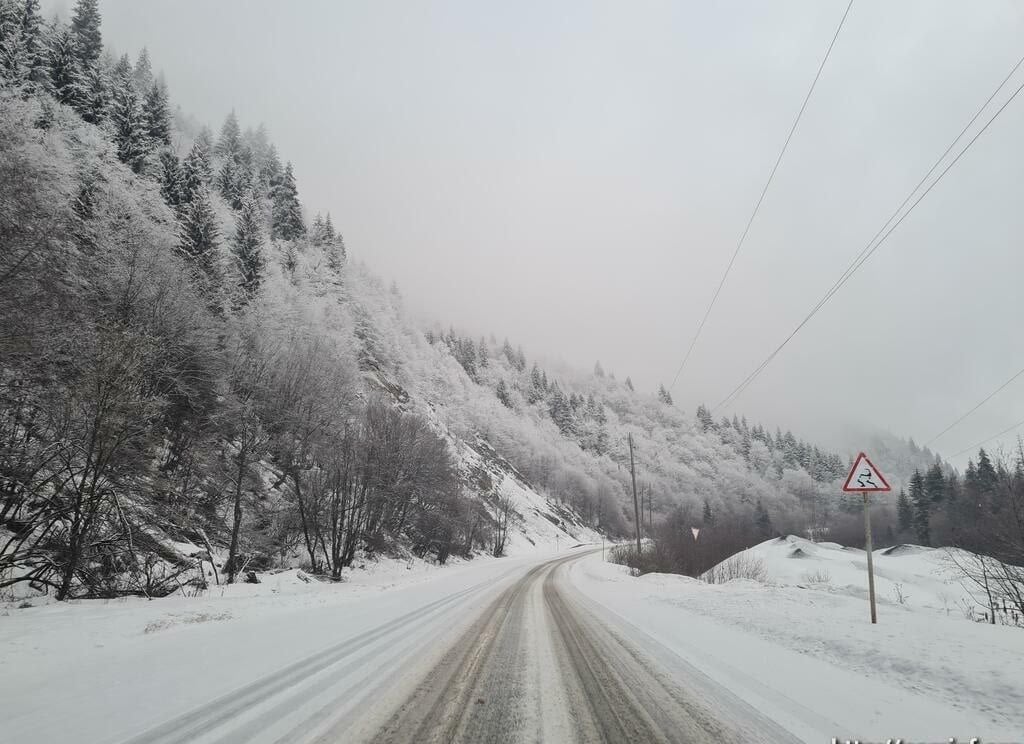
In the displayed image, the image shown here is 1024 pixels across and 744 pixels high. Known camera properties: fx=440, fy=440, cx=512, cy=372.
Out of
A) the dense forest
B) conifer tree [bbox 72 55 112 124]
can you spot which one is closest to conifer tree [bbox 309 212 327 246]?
the dense forest

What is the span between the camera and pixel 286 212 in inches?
2527

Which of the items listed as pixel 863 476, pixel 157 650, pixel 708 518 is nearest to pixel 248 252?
pixel 157 650

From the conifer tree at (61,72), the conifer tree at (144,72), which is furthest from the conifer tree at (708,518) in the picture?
the conifer tree at (144,72)

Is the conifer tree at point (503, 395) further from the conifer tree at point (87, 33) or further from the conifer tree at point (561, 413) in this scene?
the conifer tree at point (87, 33)

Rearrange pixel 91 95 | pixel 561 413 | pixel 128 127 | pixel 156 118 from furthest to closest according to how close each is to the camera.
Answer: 1. pixel 561 413
2. pixel 156 118
3. pixel 128 127
4. pixel 91 95

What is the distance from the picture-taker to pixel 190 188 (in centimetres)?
4259

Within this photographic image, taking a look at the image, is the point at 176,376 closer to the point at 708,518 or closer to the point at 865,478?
the point at 865,478

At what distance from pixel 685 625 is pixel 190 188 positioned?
53459 mm

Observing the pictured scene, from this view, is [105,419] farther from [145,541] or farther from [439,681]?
[439,681]

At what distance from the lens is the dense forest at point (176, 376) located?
10.7m

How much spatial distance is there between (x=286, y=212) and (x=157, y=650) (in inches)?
2754

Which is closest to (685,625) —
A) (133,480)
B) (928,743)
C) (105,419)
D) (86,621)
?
(928,743)

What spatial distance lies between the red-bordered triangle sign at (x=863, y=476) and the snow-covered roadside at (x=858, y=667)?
2.36 metres

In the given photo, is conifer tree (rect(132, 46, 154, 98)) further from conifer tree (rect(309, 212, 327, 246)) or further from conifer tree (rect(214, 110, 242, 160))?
conifer tree (rect(309, 212, 327, 246))
